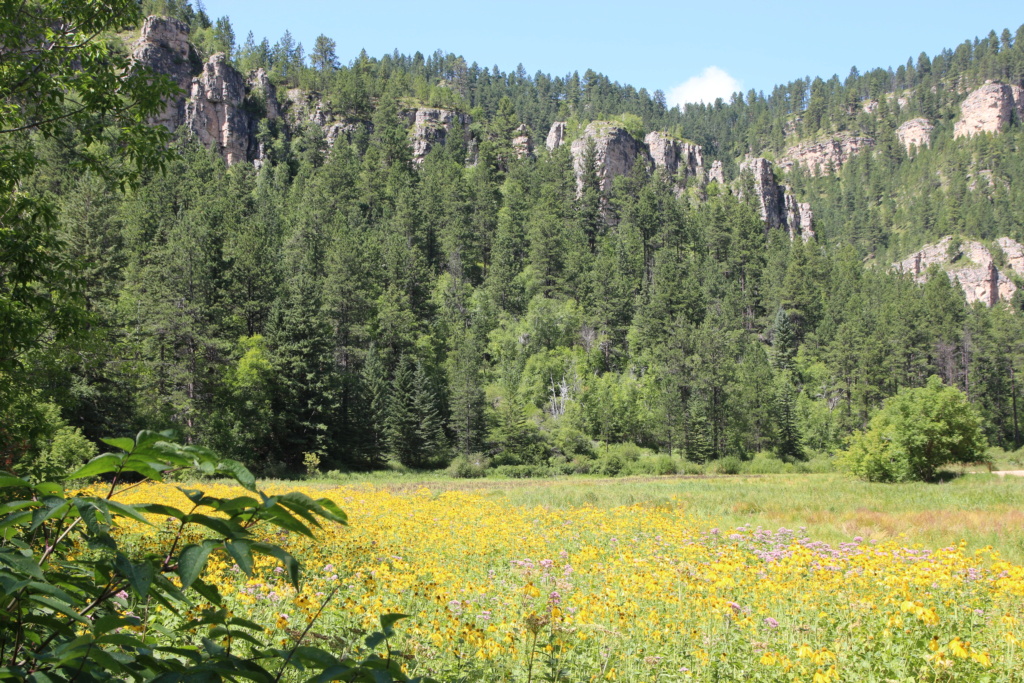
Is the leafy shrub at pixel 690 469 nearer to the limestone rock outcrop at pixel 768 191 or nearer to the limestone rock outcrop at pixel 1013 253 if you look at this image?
the limestone rock outcrop at pixel 768 191

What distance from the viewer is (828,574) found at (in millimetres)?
7234

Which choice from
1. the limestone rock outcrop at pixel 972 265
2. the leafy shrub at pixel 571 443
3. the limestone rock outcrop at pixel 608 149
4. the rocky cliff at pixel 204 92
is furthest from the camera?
the limestone rock outcrop at pixel 972 265

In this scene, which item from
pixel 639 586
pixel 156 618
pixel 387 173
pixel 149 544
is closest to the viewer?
pixel 156 618

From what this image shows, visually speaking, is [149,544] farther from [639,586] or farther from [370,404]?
[370,404]

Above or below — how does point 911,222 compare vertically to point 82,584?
above

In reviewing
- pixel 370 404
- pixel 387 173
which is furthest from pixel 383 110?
Answer: pixel 370 404

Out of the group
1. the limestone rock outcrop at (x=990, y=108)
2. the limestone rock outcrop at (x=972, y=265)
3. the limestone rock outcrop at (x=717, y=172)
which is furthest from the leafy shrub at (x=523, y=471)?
the limestone rock outcrop at (x=990, y=108)

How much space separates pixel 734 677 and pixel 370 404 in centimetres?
4511

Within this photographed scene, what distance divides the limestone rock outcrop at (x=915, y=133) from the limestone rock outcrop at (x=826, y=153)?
851 cm

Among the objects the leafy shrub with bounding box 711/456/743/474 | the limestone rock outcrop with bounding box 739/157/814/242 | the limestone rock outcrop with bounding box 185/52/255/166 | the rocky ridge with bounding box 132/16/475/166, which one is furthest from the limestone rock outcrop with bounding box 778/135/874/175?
the leafy shrub with bounding box 711/456/743/474

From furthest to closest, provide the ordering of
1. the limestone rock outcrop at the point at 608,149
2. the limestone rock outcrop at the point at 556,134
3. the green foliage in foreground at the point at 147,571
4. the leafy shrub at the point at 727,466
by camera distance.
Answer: the limestone rock outcrop at the point at 556,134
the limestone rock outcrop at the point at 608,149
the leafy shrub at the point at 727,466
the green foliage in foreground at the point at 147,571

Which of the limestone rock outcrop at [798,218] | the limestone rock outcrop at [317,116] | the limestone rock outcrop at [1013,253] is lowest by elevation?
the limestone rock outcrop at [1013,253]

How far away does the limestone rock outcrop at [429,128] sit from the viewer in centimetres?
10862

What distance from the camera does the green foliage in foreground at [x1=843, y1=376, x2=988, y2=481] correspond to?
1128 inches
